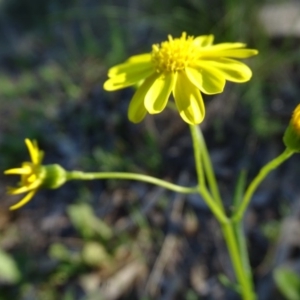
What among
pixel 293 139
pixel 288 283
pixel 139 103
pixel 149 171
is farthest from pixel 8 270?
pixel 293 139

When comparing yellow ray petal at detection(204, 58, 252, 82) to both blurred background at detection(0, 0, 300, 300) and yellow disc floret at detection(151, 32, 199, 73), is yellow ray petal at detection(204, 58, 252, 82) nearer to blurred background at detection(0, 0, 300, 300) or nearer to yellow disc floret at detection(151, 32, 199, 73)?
yellow disc floret at detection(151, 32, 199, 73)

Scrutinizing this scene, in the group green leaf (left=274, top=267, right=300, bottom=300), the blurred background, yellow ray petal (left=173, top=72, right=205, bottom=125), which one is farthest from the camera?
the blurred background

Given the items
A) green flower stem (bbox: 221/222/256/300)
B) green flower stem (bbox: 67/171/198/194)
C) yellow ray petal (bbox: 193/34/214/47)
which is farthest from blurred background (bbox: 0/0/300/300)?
yellow ray petal (bbox: 193/34/214/47)

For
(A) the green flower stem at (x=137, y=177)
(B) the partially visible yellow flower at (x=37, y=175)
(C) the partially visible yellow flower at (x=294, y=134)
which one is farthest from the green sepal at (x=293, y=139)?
(B) the partially visible yellow flower at (x=37, y=175)

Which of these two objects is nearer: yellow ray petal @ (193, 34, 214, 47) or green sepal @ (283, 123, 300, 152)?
green sepal @ (283, 123, 300, 152)

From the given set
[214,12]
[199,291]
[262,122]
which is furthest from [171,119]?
[199,291]

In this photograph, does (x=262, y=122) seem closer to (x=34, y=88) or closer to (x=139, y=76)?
(x=139, y=76)
